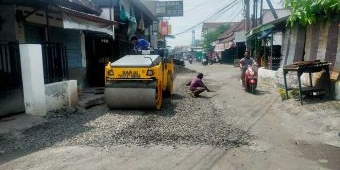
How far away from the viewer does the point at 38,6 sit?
10359mm

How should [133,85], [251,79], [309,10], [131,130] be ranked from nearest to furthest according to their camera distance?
1. [131,130]
2. [133,85]
3. [309,10]
4. [251,79]

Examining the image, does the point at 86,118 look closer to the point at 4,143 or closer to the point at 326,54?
the point at 4,143

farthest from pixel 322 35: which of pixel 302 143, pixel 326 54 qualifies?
pixel 302 143

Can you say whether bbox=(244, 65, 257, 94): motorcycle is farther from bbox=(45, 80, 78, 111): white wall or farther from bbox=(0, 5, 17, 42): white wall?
bbox=(0, 5, 17, 42): white wall

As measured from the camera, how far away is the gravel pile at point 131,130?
7121 millimetres

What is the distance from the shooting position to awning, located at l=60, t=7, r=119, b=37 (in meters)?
10.9

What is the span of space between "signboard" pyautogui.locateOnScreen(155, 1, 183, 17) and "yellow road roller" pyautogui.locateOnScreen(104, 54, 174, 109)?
117 ft

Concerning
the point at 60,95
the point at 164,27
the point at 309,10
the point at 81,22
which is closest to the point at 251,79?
the point at 309,10

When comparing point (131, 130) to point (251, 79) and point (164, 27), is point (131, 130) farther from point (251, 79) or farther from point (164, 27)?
point (164, 27)

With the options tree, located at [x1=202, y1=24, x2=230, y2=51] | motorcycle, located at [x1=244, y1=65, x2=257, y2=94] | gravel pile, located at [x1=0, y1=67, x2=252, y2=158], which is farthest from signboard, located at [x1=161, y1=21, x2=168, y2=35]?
gravel pile, located at [x1=0, y1=67, x2=252, y2=158]

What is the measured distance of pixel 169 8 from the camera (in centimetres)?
4578

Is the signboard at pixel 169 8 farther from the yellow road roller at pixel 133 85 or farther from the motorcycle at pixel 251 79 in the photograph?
the yellow road roller at pixel 133 85

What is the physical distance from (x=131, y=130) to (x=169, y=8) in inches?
1541

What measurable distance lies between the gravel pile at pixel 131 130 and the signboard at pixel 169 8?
118 ft
